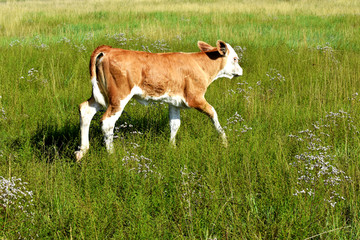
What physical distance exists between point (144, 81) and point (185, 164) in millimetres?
1261

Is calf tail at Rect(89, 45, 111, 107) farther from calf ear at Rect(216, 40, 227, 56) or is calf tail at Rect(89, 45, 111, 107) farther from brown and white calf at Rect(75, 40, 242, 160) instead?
calf ear at Rect(216, 40, 227, 56)

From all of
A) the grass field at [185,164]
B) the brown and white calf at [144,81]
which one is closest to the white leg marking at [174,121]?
the brown and white calf at [144,81]

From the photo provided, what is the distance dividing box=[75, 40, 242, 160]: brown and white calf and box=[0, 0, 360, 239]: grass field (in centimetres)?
24

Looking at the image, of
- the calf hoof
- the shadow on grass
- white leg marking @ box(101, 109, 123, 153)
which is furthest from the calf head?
the calf hoof

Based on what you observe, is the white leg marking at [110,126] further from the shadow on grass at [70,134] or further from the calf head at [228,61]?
the calf head at [228,61]

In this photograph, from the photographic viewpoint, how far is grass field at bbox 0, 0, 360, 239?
130 inches

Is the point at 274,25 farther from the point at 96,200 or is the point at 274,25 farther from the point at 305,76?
the point at 96,200

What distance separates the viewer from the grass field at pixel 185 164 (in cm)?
329

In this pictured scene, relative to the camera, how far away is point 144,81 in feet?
16.4

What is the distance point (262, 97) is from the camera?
708cm

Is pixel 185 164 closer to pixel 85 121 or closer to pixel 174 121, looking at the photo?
→ pixel 174 121

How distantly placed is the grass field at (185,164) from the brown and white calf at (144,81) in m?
0.24

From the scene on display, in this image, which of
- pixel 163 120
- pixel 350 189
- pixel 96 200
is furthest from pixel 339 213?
pixel 163 120

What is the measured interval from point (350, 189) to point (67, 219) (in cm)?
260
